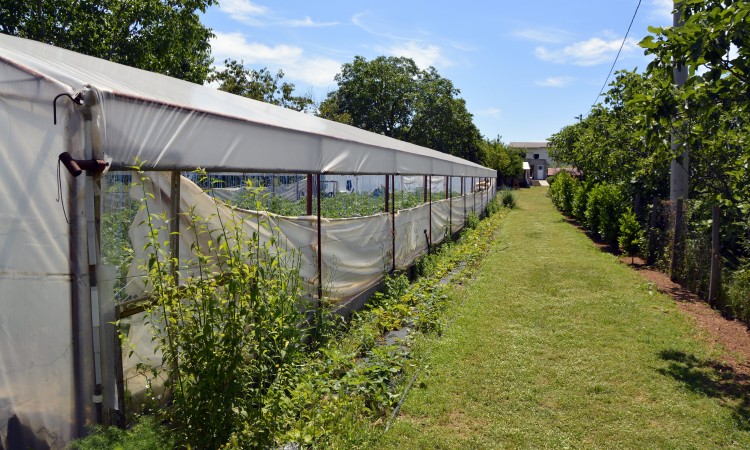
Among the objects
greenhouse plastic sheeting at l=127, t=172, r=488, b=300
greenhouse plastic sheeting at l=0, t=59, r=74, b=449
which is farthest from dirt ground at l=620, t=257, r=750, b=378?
greenhouse plastic sheeting at l=0, t=59, r=74, b=449

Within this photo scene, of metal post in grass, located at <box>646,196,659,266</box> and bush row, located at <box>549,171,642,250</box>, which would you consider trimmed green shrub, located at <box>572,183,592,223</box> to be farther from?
metal post in grass, located at <box>646,196,659,266</box>

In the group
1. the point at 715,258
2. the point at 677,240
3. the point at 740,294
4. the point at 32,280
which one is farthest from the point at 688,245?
the point at 32,280

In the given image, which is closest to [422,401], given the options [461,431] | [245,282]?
[461,431]

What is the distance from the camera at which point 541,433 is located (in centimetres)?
442

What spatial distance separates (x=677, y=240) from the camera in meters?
10.4

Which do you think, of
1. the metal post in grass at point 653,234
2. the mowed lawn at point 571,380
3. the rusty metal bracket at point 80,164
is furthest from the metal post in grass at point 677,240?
the rusty metal bracket at point 80,164

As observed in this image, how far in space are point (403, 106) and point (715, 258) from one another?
41.6 metres

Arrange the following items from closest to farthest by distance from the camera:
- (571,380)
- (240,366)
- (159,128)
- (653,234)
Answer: (240,366) < (159,128) < (571,380) < (653,234)

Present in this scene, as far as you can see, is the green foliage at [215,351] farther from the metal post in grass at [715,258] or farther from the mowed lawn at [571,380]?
the metal post in grass at [715,258]

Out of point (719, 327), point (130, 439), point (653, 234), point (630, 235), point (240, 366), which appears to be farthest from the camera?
point (630, 235)

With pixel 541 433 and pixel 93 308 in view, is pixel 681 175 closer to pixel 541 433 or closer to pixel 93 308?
pixel 541 433

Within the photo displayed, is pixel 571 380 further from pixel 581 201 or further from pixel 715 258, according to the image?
pixel 581 201

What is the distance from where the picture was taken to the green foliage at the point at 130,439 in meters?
2.62

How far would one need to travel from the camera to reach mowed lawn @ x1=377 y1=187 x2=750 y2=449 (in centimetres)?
441
